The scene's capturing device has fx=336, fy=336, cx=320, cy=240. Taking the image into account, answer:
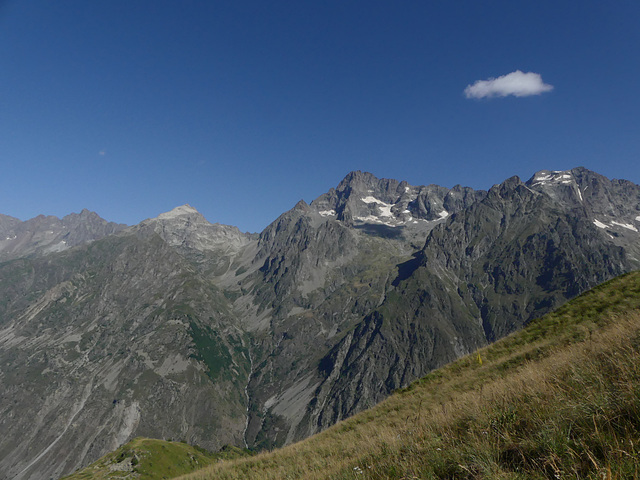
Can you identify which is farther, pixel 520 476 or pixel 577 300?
pixel 577 300

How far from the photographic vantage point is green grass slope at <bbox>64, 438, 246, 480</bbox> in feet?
297

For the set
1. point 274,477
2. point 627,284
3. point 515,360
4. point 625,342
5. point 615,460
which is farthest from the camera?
point 627,284

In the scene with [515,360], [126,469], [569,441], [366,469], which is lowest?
[126,469]

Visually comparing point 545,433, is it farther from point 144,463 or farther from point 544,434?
point 144,463

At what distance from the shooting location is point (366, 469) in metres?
7.47

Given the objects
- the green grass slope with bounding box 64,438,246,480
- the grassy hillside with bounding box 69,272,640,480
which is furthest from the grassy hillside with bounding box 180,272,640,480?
the green grass slope with bounding box 64,438,246,480

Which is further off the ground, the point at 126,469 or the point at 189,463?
the point at 126,469

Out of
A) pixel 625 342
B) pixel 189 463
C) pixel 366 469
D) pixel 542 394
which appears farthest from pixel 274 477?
pixel 189 463

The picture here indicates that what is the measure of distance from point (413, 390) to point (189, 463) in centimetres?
13509

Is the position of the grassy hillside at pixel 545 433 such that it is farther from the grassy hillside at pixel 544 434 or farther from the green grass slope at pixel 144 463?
the green grass slope at pixel 144 463

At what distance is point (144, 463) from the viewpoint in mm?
100000

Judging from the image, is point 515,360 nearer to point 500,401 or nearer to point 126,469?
point 500,401

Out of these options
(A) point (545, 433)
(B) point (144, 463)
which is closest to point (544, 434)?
(A) point (545, 433)

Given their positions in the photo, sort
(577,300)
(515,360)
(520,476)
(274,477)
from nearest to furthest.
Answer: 1. (520,476)
2. (274,477)
3. (515,360)
4. (577,300)
